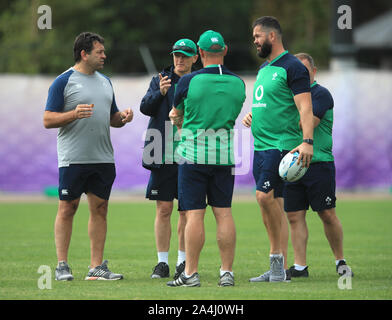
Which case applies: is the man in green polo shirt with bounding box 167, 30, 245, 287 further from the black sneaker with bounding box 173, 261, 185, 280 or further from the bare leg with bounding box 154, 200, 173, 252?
the bare leg with bounding box 154, 200, 173, 252

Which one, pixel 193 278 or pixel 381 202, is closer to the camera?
pixel 193 278

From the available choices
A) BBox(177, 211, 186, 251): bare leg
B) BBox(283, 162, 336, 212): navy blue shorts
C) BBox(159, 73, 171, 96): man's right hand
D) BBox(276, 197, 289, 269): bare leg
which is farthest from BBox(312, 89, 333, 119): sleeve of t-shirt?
BBox(177, 211, 186, 251): bare leg

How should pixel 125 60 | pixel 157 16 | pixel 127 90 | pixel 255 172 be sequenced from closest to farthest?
pixel 255 172 → pixel 127 90 → pixel 125 60 → pixel 157 16

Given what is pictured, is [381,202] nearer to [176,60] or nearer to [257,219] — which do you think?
[257,219]

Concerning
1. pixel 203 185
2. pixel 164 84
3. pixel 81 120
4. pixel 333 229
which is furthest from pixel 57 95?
pixel 333 229

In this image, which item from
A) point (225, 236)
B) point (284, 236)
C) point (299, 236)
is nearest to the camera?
point (225, 236)

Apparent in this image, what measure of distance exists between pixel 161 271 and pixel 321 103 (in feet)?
8.35

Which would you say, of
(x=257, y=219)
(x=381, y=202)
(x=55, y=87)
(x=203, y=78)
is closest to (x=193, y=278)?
(x=203, y=78)

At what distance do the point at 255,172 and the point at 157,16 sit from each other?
46.9 m

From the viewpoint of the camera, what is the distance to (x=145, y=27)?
54344 mm

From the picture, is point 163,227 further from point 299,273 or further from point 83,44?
point 83,44

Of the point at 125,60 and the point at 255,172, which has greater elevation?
the point at 125,60

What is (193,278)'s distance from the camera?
8.22 metres
